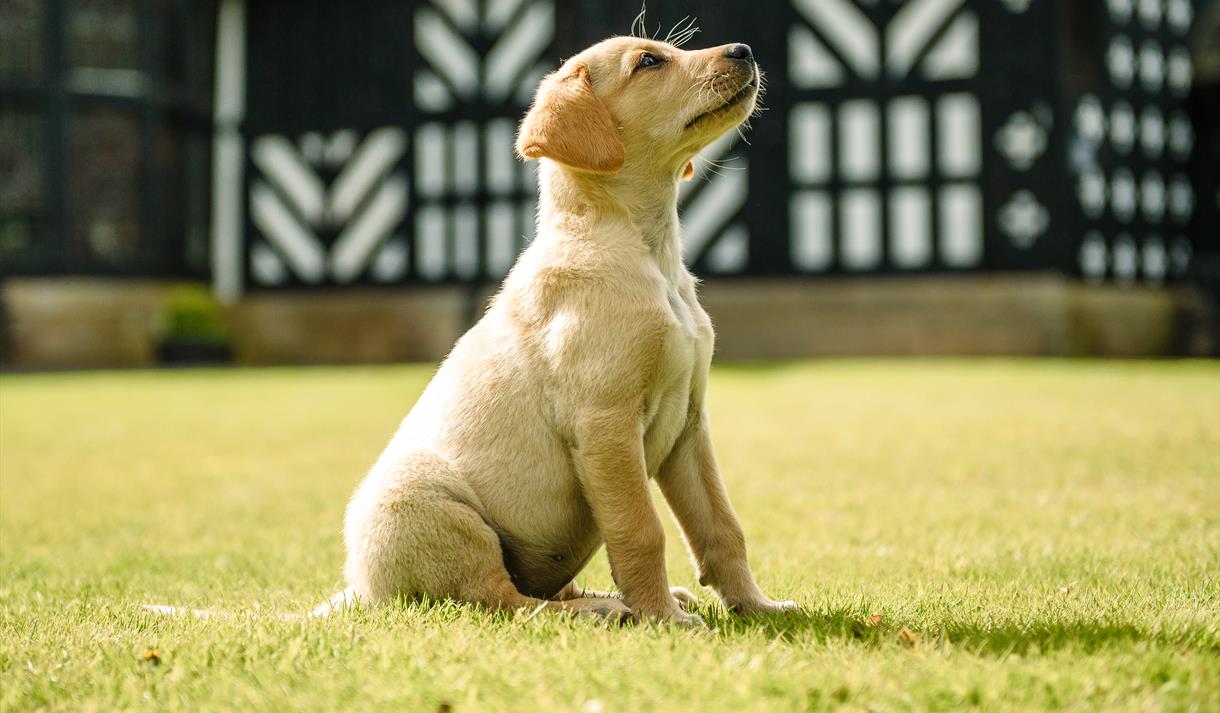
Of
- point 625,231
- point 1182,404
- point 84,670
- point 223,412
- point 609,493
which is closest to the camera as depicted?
point 84,670

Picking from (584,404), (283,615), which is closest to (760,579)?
(584,404)

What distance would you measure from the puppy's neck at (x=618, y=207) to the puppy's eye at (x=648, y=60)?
1.10 feet

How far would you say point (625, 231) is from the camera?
3.42 meters

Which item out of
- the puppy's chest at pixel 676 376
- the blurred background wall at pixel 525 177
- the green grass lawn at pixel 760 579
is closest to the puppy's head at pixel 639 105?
the puppy's chest at pixel 676 376

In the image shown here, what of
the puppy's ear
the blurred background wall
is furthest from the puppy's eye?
the blurred background wall

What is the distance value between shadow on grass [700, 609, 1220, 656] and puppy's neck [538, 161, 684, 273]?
1.08 metres

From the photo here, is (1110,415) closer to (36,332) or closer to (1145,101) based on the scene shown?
(1145,101)

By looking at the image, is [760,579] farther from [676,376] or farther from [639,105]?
[639,105]

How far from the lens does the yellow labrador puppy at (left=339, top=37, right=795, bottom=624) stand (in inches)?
126

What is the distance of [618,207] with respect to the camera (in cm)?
345

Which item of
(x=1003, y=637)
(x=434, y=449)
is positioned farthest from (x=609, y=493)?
(x=1003, y=637)

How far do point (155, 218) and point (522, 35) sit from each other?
7819 millimetres

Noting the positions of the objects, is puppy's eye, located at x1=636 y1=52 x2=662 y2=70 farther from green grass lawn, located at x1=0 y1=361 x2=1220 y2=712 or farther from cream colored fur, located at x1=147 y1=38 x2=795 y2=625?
green grass lawn, located at x1=0 y1=361 x2=1220 y2=712

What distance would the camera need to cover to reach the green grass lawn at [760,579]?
98.7 inches
